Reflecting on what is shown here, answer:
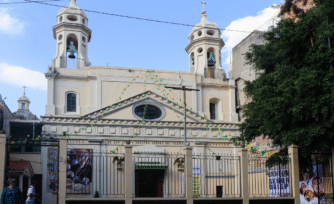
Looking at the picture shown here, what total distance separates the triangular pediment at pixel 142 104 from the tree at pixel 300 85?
1328 cm

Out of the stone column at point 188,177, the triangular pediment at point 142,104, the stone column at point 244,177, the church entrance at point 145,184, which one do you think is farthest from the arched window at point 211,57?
the stone column at point 188,177

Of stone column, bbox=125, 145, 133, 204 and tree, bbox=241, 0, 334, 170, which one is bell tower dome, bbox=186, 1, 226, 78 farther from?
stone column, bbox=125, 145, 133, 204

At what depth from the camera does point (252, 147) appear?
31.3 m

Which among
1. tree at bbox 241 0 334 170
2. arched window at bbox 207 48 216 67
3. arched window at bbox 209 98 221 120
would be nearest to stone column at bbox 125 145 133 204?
tree at bbox 241 0 334 170

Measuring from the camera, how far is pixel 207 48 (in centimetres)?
3688

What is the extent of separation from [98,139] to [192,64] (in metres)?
13.4

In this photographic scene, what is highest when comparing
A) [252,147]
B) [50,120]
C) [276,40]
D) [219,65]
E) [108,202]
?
[219,65]

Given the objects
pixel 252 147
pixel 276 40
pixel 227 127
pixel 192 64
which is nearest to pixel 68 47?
pixel 192 64

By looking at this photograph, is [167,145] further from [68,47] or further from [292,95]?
[292,95]

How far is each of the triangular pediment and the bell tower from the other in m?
5.28

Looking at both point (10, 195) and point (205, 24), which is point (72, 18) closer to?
point (205, 24)

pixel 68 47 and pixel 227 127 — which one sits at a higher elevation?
pixel 68 47

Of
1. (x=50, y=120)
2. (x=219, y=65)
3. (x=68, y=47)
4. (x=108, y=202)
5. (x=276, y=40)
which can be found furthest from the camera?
(x=219, y=65)

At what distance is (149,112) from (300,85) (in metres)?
17.2
